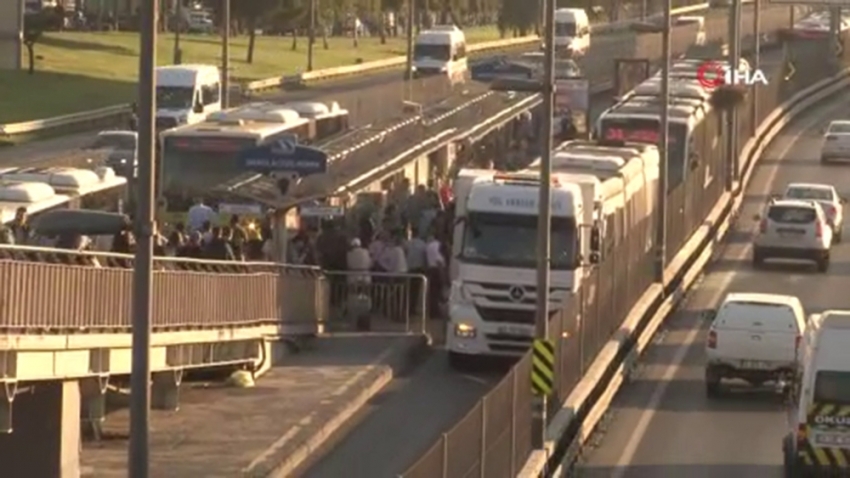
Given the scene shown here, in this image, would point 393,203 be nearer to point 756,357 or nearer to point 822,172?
point 756,357

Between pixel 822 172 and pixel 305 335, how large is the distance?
39786mm

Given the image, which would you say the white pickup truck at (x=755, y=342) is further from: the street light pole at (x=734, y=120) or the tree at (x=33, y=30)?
the tree at (x=33, y=30)

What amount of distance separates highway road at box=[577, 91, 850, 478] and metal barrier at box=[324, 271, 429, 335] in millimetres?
3607

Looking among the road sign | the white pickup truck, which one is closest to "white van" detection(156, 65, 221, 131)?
the road sign

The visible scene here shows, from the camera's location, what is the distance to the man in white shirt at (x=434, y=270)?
42344 millimetres

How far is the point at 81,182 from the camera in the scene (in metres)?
47.5

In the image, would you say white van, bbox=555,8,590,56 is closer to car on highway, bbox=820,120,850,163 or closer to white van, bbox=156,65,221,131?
car on highway, bbox=820,120,850,163

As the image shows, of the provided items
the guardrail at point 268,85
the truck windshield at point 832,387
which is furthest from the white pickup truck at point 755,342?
the guardrail at point 268,85

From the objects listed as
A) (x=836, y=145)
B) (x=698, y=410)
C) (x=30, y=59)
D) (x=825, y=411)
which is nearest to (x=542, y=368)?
(x=825, y=411)

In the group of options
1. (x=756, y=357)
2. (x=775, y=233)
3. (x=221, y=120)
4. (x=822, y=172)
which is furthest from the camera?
(x=822, y=172)

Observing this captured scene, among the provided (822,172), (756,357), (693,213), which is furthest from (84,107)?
(756,357)

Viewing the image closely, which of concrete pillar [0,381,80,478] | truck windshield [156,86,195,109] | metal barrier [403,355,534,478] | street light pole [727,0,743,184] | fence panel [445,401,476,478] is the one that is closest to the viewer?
metal barrier [403,355,534,478]

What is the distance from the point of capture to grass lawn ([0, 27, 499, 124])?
87.2 metres

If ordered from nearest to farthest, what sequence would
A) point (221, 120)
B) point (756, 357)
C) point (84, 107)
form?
point (756, 357)
point (221, 120)
point (84, 107)
